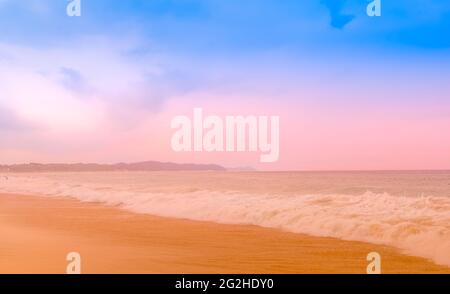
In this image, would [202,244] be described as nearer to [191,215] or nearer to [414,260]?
[414,260]

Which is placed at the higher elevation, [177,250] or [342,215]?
[342,215]

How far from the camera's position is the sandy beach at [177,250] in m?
8.21

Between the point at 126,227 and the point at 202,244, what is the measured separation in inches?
131

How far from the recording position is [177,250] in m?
9.79

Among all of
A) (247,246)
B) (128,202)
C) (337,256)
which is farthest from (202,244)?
(128,202)

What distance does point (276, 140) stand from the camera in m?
12.0

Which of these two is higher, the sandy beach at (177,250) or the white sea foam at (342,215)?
the white sea foam at (342,215)

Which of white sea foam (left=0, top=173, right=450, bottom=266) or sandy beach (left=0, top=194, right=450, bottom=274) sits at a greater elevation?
white sea foam (left=0, top=173, right=450, bottom=266)

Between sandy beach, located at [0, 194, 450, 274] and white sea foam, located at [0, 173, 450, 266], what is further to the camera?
white sea foam, located at [0, 173, 450, 266]

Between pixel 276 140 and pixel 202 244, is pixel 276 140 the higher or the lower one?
the higher one

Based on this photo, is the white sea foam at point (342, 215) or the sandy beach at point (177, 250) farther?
the white sea foam at point (342, 215)

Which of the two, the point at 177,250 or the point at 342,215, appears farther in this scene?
the point at 342,215

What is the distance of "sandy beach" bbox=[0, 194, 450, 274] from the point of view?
8.21m
